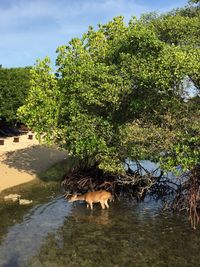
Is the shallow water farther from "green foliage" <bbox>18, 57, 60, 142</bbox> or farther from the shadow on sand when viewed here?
the shadow on sand

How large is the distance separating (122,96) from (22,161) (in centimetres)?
2029

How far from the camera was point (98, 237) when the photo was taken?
68.0 feet

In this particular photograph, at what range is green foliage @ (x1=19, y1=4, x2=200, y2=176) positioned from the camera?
21.8 meters

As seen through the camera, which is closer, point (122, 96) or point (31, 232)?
point (31, 232)

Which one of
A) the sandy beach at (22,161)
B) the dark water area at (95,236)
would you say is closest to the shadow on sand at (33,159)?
the sandy beach at (22,161)

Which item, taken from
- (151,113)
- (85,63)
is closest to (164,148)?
(151,113)

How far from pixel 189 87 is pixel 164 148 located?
3883 mm

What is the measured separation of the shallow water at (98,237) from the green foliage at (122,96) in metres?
3.38

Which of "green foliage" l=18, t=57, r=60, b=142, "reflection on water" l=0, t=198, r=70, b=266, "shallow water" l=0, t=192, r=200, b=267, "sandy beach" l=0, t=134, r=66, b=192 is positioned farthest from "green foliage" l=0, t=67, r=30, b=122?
"shallow water" l=0, t=192, r=200, b=267

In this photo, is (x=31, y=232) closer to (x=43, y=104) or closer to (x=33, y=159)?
(x=43, y=104)

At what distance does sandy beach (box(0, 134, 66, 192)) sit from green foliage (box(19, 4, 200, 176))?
7.46 m

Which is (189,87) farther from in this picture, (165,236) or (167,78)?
(165,236)

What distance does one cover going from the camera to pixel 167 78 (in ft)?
70.9

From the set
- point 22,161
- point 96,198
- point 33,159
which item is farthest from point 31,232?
point 33,159
